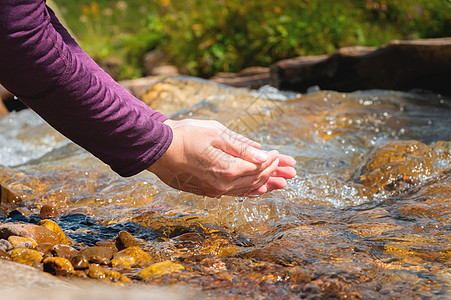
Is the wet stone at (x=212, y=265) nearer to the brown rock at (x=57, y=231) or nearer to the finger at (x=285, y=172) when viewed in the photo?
the finger at (x=285, y=172)

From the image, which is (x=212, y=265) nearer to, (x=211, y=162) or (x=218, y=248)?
(x=218, y=248)

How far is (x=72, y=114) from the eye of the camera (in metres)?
1.67

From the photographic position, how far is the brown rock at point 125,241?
2.11 metres

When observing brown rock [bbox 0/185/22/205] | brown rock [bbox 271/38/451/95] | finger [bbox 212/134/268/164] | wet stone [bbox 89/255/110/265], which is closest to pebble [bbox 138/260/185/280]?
wet stone [bbox 89/255/110/265]

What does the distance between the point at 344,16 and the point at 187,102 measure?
11.6ft

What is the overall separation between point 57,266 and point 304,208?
1.32m

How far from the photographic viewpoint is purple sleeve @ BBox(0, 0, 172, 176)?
1510 mm

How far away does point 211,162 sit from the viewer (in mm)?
1907

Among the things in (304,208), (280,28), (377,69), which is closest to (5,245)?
(304,208)

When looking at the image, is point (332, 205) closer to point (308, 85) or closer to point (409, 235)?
point (409, 235)

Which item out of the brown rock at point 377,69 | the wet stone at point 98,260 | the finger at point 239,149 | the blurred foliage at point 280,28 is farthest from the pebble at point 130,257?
the blurred foliage at point 280,28

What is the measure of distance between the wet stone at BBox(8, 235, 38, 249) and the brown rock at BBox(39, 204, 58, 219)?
1.85 ft

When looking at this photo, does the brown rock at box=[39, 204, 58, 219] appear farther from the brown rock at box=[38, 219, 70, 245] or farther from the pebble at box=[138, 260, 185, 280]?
the pebble at box=[138, 260, 185, 280]

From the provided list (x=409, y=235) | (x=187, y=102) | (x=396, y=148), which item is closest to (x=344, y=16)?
(x=187, y=102)
